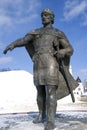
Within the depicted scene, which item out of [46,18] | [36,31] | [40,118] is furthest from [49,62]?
[40,118]

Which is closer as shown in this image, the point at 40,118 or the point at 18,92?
the point at 40,118

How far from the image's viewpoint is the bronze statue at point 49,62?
7051mm

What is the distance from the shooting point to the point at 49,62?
7.12 metres

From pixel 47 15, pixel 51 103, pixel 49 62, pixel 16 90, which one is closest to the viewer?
pixel 51 103

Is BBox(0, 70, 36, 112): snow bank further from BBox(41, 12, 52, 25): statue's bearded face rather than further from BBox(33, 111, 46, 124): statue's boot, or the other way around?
BBox(41, 12, 52, 25): statue's bearded face

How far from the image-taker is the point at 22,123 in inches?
307

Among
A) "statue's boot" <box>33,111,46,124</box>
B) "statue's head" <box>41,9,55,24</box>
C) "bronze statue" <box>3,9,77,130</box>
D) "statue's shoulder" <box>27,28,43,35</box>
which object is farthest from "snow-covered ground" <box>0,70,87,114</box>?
"statue's head" <box>41,9,55,24</box>

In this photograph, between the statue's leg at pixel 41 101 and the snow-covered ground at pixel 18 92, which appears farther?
the snow-covered ground at pixel 18 92

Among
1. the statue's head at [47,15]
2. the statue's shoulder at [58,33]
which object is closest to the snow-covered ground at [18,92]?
the statue's shoulder at [58,33]

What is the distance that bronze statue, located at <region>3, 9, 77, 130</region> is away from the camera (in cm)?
705

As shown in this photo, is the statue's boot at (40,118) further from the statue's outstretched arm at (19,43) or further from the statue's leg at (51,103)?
the statue's outstretched arm at (19,43)

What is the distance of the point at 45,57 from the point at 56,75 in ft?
1.39

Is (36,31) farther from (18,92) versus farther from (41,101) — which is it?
(18,92)

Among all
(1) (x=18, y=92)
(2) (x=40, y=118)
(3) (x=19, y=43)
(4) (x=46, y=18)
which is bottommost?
(2) (x=40, y=118)
